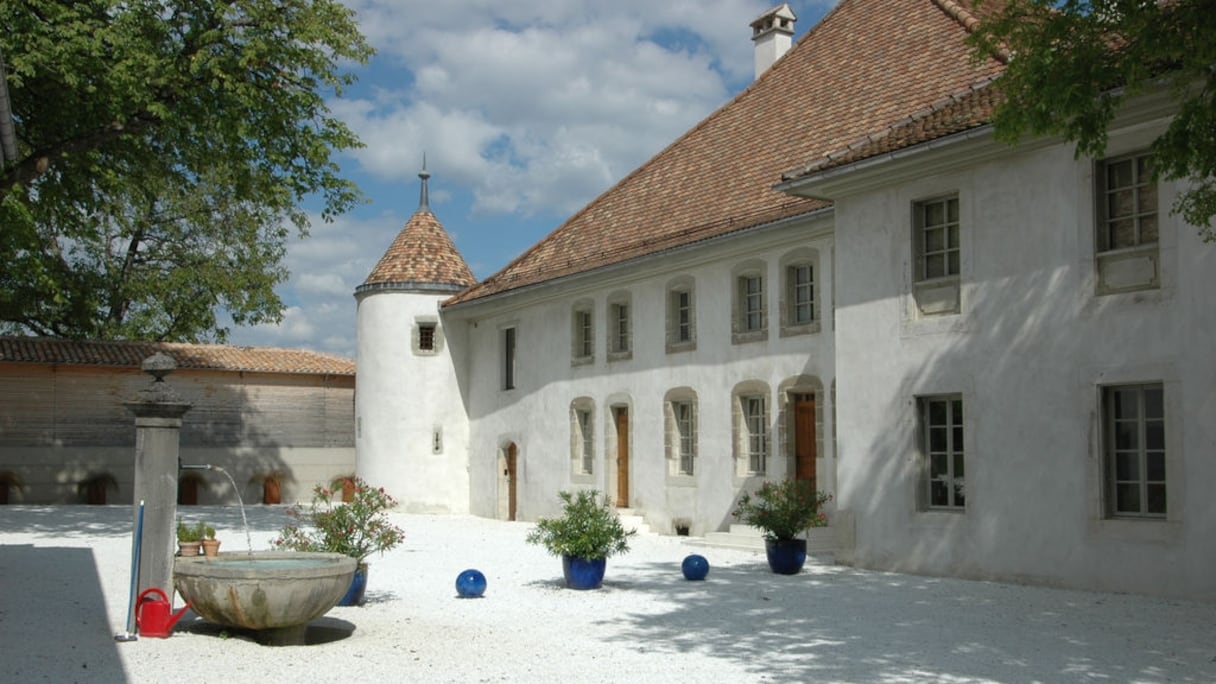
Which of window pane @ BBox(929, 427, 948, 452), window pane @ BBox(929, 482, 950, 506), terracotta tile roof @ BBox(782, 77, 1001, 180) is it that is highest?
terracotta tile roof @ BBox(782, 77, 1001, 180)

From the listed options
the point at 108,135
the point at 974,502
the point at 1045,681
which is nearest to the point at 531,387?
the point at 108,135

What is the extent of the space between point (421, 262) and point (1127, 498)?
21.4 m

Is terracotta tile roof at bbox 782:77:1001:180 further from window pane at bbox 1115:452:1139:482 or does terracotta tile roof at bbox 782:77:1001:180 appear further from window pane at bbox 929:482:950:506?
window pane at bbox 929:482:950:506

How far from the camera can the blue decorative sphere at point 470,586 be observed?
44.2ft

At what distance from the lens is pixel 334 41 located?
2152cm

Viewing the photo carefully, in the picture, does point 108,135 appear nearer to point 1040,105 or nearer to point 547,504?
point 547,504

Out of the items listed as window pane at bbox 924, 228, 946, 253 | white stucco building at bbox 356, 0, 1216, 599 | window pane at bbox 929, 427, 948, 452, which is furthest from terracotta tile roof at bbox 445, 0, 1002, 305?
window pane at bbox 929, 427, 948, 452

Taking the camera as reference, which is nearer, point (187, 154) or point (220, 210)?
point (187, 154)

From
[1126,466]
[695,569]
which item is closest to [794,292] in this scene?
[695,569]

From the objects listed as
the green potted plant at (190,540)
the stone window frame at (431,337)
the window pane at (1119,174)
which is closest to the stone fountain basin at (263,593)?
the green potted plant at (190,540)

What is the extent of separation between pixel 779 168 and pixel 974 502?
313 inches

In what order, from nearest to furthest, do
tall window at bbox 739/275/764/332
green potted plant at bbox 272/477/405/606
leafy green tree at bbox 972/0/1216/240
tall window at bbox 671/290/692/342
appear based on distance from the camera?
leafy green tree at bbox 972/0/1216/240, green potted plant at bbox 272/477/405/606, tall window at bbox 739/275/764/332, tall window at bbox 671/290/692/342

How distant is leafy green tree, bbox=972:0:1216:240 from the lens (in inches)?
375

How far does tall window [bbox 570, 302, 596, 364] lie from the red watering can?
52.6 ft
